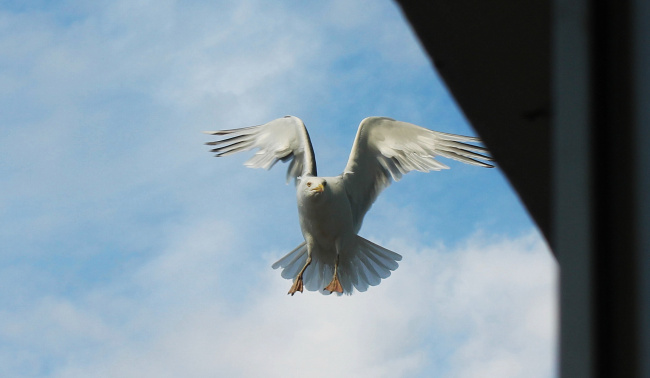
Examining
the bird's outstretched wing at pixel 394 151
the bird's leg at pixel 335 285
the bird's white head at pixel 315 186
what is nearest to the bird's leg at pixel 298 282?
the bird's leg at pixel 335 285

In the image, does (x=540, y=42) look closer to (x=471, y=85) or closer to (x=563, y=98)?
(x=471, y=85)

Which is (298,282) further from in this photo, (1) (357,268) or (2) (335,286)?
(1) (357,268)

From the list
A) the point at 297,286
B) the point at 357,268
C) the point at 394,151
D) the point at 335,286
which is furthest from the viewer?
the point at 357,268

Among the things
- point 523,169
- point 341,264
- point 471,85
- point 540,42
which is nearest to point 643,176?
point 540,42

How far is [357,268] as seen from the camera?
30.7ft

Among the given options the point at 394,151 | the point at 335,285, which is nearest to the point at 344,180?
the point at 394,151

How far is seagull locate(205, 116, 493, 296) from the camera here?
8.41 metres

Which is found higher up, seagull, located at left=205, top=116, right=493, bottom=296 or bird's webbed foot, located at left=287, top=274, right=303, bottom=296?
seagull, located at left=205, top=116, right=493, bottom=296

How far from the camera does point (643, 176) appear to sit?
1.01 meters

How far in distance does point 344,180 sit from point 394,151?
0.65 metres

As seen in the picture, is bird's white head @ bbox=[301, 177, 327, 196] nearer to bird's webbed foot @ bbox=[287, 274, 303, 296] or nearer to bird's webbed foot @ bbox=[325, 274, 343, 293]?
bird's webbed foot @ bbox=[325, 274, 343, 293]

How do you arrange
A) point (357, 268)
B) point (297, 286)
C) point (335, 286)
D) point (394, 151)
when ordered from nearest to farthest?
point (394, 151)
point (335, 286)
point (297, 286)
point (357, 268)

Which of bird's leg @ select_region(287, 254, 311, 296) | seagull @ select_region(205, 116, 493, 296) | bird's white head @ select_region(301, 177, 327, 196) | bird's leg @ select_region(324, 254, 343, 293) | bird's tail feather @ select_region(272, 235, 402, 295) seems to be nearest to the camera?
bird's white head @ select_region(301, 177, 327, 196)

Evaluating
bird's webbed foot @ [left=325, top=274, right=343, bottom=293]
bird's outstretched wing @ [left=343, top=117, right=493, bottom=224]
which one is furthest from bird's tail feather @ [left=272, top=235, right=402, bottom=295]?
bird's outstretched wing @ [left=343, top=117, right=493, bottom=224]
